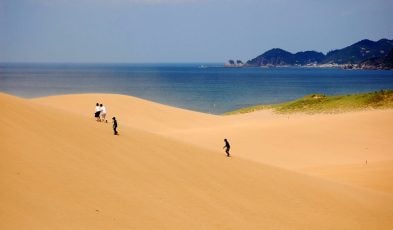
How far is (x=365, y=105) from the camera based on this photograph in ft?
128

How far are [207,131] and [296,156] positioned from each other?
7.46 meters

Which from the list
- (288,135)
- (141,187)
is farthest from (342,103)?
(141,187)

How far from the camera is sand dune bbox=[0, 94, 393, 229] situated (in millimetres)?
8086

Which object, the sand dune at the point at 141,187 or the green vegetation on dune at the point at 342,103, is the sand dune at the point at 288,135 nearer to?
the green vegetation on dune at the point at 342,103

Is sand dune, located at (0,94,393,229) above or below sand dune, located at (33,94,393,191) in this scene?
above

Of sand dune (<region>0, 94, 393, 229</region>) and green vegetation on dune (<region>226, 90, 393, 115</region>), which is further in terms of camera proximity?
green vegetation on dune (<region>226, 90, 393, 115</region>)

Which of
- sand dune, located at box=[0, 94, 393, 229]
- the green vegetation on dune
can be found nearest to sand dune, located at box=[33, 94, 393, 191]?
the green vegetation on dune

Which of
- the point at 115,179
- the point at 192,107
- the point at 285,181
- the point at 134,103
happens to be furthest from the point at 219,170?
the point at 192,107

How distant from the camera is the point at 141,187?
395 inches

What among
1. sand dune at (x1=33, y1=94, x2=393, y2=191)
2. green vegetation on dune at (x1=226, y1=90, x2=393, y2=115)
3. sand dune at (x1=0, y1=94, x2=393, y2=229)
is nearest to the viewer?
sand dune at (x1=0, y1=94, x2=393, y2=229)

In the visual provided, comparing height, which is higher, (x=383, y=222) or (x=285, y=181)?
(x=285, y=181)

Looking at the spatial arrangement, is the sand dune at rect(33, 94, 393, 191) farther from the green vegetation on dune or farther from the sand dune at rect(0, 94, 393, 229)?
the sand dune at rect(0, 94, 393, 229)

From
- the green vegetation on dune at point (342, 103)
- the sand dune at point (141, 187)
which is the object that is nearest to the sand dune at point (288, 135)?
the green vegetation on dune at point (342, 103)

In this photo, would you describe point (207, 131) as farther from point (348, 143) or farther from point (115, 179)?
point (115, 179)
